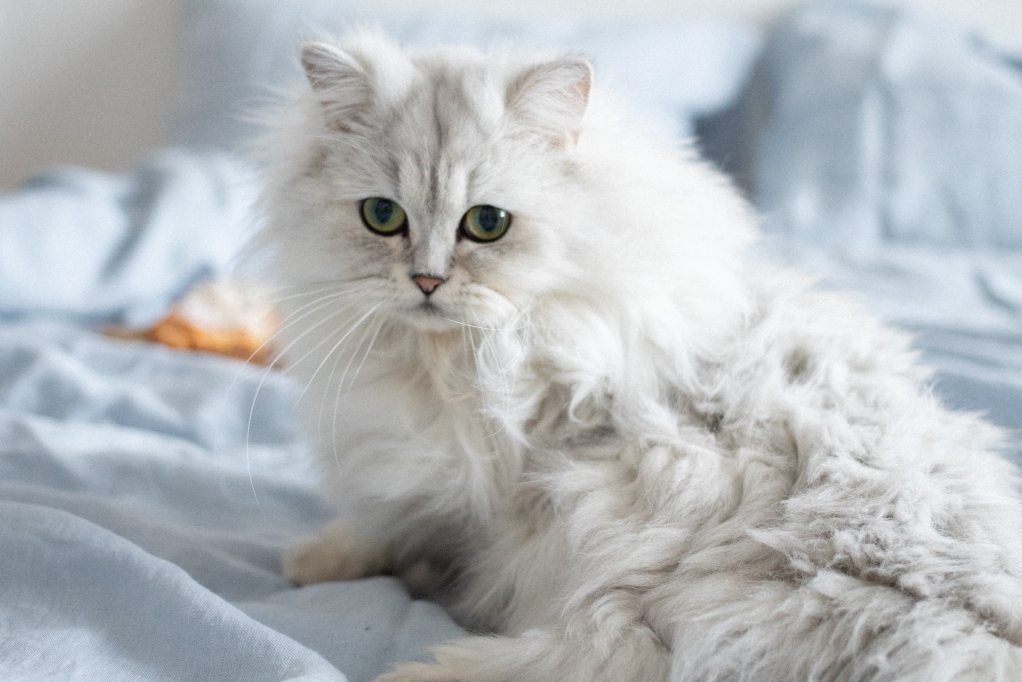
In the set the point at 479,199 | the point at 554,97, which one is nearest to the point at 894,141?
the point at 554,97

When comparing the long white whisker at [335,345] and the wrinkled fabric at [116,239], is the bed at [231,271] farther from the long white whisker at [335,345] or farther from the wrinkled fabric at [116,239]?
the long white whisker at [335,345]

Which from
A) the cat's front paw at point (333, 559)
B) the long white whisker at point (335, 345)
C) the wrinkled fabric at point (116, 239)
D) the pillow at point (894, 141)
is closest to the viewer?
the long white whisker at point (335, 345)

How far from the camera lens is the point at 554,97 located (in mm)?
1150

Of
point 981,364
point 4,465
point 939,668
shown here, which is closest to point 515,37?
point 981,364

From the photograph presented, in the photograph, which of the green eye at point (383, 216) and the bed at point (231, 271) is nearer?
the bed at point (231, 271)

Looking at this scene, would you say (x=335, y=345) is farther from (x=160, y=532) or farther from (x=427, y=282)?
(x=160, y=532)

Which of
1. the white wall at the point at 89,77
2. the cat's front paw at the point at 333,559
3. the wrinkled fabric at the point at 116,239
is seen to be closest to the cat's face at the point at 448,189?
the cat's front paw at the point at 333,559

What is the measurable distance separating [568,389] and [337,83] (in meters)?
0.49

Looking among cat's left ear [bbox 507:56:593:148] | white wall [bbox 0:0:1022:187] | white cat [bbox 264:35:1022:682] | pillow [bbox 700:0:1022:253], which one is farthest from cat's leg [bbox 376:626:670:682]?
white wall [bbox 0:0:1022:187]

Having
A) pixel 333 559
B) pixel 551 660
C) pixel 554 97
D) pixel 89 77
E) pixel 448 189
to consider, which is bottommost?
pixel 333 559

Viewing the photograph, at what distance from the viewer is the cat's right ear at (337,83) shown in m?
1.19

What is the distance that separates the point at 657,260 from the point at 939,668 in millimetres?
573

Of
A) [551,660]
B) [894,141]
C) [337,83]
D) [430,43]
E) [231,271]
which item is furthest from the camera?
[430,43]

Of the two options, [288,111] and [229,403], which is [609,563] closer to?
[288,111]
